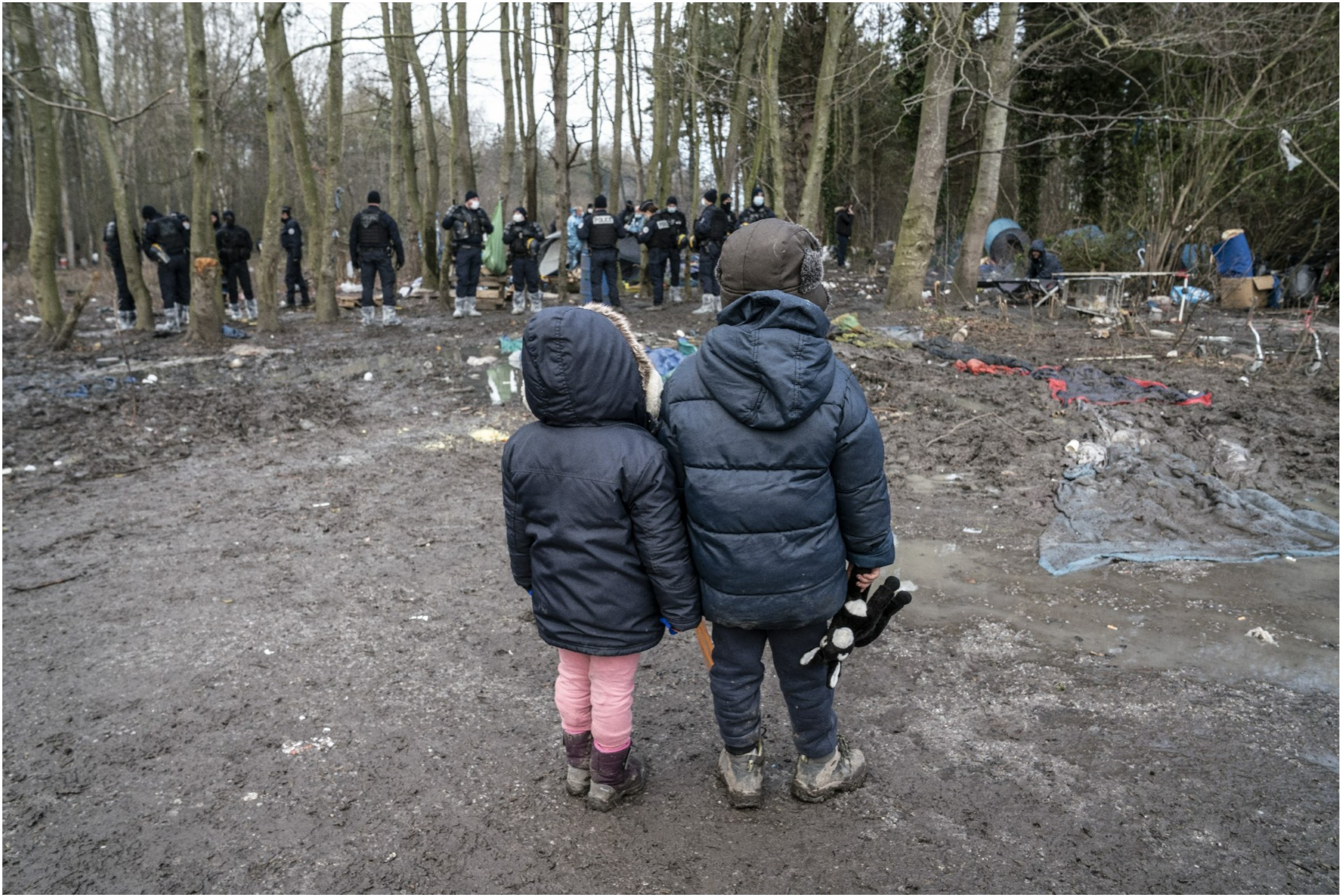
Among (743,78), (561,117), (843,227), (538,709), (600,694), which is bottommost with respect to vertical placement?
(538,709)

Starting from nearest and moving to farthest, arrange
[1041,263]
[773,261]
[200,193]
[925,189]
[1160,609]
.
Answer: [773,261]
[1160,609]
[200,193]
[925,189]
[1041,263]

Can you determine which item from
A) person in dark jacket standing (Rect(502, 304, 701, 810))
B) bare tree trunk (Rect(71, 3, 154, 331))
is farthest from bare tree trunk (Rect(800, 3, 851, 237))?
person in dark jacket standing (Rect(502, 304, 701, 810))

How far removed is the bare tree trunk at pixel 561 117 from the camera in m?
12.4

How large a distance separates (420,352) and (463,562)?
7472mm

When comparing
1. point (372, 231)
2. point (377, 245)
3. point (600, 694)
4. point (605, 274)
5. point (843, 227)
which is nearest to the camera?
point (600, 694)

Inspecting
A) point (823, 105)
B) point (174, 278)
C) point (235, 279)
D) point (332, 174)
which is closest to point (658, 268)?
point (823, 105)

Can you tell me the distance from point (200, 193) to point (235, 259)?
3538 mm

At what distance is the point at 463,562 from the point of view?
Result: 5059mm

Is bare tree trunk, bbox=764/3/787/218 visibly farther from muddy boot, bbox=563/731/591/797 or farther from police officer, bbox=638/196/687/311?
muddy boot, bbox=563/731/591/797

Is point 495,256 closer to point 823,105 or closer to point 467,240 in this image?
point 467,240

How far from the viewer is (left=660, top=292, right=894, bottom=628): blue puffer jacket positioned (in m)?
2.48

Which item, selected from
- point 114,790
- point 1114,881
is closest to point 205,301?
point 114,790

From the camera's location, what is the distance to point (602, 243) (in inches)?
598

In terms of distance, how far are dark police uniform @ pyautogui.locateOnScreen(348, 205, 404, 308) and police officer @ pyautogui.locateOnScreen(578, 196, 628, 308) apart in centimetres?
315
